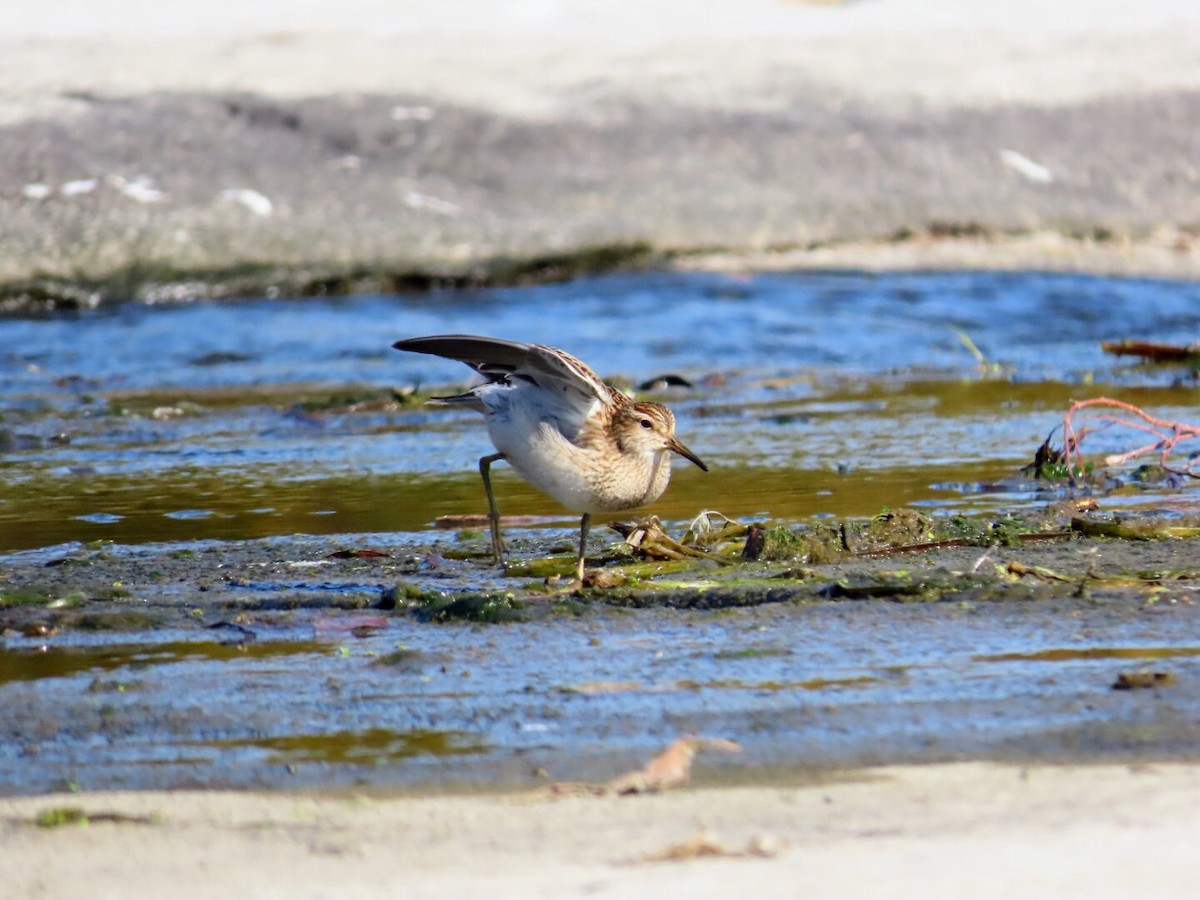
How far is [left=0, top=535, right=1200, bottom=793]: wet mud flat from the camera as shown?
133 inches

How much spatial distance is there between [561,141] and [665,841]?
10675 millimetres

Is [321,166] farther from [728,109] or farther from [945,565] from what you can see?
[945,565]

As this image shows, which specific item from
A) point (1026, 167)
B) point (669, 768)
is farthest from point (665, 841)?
point (1026, 167)

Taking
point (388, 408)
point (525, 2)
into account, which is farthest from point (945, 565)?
point (525, 2)

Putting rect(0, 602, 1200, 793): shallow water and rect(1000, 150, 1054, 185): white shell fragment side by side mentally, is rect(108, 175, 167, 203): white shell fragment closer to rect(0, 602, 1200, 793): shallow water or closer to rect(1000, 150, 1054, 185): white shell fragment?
rect(1000, 150, 1054, 185): white shell fragment

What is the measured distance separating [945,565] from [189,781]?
232 cm

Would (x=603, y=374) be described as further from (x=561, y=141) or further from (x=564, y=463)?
(x=564, y=463)

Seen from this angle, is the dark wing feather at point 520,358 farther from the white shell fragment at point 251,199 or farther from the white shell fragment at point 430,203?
the white shell fragment at point 430,203

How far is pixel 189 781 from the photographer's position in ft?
11.0

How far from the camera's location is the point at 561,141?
1318 centimetres

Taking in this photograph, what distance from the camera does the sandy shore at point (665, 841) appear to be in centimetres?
270

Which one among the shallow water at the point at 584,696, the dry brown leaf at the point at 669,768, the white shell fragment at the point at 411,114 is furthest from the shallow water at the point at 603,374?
the dry brown leaf at the point at 669,768

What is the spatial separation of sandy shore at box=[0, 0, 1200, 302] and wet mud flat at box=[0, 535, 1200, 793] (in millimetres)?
7364

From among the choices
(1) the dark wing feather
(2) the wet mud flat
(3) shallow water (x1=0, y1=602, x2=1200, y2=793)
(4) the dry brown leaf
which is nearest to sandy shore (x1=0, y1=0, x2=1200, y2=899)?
(1) the dark wing feather
